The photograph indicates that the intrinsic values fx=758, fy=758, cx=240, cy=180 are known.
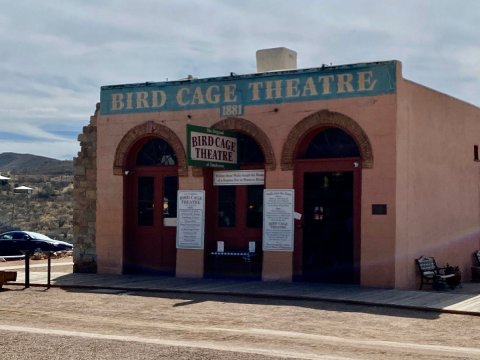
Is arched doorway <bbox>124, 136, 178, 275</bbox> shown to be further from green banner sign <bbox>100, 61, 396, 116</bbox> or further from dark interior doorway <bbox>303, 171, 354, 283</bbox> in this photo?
dark interior doorway <bbox>303, 171, 354, 283</bbox>

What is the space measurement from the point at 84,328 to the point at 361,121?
27.5ft

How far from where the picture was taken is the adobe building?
17.2 m

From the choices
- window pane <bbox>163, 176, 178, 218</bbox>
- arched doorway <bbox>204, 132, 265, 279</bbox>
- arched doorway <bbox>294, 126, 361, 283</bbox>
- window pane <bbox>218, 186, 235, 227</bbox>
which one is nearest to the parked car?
window pane <bbox>163, 176, 178, 218</bbox>

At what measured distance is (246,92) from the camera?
1900 centimetres

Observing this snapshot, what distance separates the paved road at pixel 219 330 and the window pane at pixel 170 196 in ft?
15.3

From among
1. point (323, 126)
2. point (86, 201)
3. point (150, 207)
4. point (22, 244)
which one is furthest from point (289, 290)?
point (22, 244)

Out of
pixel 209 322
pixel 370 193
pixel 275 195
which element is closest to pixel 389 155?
pixel 370 193

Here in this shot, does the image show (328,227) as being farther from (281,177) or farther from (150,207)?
(150,207)

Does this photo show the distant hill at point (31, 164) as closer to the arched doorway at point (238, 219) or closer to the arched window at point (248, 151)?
the arched doorway at point (238, 219)

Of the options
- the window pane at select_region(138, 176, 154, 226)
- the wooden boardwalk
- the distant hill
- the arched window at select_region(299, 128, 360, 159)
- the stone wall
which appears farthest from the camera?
the distant hill

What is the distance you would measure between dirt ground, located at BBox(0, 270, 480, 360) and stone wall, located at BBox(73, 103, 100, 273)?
17.3 ft

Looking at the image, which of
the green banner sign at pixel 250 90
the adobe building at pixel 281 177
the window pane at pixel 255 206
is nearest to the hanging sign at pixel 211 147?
the adobe building at pixel 281 177

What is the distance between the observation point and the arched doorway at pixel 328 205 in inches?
697

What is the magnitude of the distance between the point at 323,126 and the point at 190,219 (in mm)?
4279
